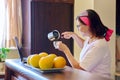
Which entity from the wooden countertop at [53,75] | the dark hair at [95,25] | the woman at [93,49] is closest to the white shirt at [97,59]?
the woman at [93,49]

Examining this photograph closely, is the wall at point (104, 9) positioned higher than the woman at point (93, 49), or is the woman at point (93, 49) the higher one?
the wall at point (104, 9)

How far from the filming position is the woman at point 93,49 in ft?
5.59

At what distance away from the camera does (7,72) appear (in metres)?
1.84

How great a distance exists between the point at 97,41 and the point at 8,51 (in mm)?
2104

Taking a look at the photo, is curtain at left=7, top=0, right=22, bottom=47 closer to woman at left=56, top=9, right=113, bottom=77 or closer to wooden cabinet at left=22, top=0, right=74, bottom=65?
wooden cabinet at left=22, top=0, right=74, bottom=65

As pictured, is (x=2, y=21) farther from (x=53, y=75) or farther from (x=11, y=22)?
(x=53, y=75)

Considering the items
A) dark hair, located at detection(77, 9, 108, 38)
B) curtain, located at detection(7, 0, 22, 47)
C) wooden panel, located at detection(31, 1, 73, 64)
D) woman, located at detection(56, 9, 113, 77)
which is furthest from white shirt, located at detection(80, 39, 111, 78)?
curtain, located at detection(7, 0, 22, 47)

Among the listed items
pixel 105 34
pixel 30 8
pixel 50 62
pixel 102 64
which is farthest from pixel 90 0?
pixel 50 62

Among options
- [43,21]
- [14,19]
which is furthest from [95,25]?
[14,19]

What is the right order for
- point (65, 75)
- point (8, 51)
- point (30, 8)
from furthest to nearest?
point (8, 51) → point (30, 8) → point (65, 75)

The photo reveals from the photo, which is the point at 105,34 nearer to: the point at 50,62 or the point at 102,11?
the point at 50,62

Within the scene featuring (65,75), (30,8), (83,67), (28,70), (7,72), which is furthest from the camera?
(30,8)

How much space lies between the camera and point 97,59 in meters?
1.71

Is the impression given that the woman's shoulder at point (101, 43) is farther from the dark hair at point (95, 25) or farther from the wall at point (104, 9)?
the wall at point (104, 9)
